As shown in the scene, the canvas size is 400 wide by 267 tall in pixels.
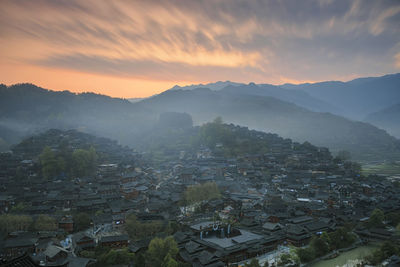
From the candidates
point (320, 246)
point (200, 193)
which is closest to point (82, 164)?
point (200, 193)

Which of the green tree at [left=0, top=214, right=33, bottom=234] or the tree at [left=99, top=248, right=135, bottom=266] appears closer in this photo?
the tree at [left=99, top=248, right=135, bottom=266]

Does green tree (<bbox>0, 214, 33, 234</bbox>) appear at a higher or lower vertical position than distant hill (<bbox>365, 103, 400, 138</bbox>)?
lower

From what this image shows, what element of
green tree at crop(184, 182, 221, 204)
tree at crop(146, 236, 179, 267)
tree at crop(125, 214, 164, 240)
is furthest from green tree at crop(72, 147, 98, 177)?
tree at crop(146, 236, 179, 267)

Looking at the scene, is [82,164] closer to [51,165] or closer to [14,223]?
[51,165]

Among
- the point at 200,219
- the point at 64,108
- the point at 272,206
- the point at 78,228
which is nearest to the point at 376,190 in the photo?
the point at 272,206

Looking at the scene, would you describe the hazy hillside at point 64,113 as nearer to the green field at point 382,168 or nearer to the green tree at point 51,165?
the green tree at point 51,165

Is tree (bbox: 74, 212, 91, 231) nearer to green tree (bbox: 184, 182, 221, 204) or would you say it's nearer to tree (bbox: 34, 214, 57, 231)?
tree (bbox: 34, 214, 57, 231)

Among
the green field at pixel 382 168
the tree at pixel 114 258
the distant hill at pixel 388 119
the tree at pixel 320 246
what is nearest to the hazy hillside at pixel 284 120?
the green field at pixel 382 168
